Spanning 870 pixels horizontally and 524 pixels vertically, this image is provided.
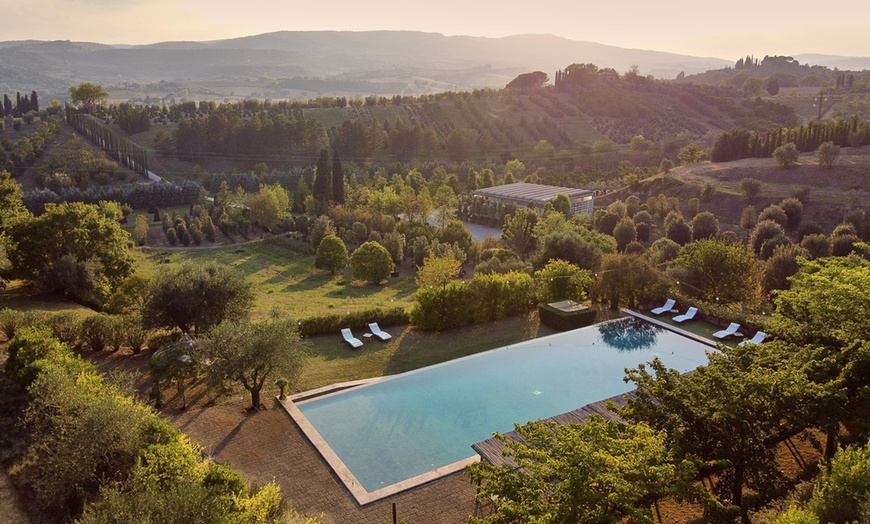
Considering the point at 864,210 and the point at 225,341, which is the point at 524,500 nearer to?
the point at 225,341

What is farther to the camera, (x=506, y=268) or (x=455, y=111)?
(x=455, y=111)

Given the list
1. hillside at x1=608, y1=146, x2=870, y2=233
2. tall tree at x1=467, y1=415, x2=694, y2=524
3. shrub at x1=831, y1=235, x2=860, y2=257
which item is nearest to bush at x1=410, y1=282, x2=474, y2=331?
tall tree at x1=467, y1=415, x2=694, y2=524

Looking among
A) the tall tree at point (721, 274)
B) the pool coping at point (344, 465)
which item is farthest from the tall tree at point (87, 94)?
the tall tree at point (721, 274)

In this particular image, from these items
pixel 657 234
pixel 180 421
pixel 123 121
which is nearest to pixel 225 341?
pixel 180 421

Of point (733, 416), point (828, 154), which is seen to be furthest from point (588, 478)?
point (828, 154)

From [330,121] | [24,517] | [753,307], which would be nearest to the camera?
[24,517]

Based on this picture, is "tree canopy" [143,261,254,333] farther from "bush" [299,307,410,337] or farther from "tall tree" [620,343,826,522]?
"tall tree" [620,343,826,522]

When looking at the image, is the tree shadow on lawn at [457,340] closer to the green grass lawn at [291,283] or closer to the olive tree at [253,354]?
the green grass lawn at [291,283]
